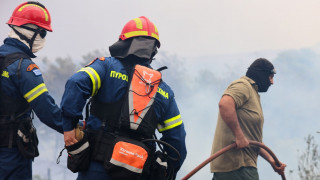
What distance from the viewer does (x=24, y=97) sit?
401 cm

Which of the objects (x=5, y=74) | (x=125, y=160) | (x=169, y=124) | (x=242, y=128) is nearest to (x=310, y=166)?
(x=242, y=128)

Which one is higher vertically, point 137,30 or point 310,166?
point 137,30

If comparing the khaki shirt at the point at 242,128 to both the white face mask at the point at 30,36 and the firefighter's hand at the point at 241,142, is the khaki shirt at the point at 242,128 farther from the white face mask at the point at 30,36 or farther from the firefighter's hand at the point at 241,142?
the white face mask at the point at 30,36

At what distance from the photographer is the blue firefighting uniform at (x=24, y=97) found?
3980mm

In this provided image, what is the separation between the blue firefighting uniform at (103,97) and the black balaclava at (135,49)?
0.09m

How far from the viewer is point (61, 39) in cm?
5056

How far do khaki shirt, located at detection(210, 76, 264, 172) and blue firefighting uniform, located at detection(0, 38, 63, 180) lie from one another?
1.95 meters

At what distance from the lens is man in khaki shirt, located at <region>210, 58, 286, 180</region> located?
5.16 metres

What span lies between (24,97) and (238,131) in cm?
218

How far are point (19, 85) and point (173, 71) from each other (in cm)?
4609

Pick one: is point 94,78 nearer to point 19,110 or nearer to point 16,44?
point 19,110

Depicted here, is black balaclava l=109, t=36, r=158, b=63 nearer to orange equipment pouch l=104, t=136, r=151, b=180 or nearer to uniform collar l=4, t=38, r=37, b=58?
orange equipment pouch l=104, t=136, r=151, b=180

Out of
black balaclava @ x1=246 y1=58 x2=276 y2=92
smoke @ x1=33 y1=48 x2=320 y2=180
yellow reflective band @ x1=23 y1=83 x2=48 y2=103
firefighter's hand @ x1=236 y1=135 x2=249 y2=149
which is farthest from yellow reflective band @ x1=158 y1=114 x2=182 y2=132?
smoke @ x1=33 y1=48 x2=320 y2=180

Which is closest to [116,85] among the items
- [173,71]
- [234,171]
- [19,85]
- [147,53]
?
[147,53]
